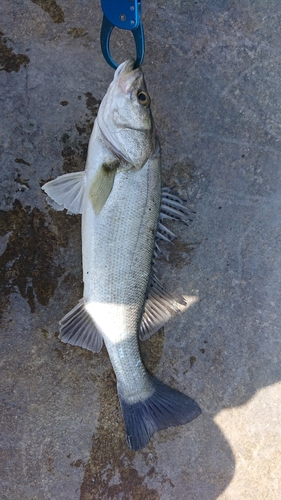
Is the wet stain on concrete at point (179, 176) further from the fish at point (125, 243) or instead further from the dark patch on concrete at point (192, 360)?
the dark patch on concrete at point (192, 360)

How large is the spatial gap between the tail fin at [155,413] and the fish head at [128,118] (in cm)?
148

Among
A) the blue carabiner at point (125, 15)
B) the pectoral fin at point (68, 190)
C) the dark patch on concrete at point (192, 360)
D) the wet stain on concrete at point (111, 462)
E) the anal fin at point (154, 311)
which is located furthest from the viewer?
the dark patch on concrete at point (192, 360)

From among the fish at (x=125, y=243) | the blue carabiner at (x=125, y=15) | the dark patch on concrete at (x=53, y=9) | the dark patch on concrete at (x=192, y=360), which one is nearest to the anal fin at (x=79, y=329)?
the fish at (x=125, y=243)

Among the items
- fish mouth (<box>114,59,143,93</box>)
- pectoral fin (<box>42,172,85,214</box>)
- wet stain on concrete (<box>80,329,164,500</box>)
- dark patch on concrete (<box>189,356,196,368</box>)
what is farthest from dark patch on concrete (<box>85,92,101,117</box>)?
dark patch on concrete (<box>189,356,196,368</box>)

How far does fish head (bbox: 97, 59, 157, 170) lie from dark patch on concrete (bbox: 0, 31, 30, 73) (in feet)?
2.60

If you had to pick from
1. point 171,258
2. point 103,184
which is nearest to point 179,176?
point 171,258

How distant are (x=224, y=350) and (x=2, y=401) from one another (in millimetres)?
1601

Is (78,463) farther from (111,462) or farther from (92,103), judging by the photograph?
(92,103)

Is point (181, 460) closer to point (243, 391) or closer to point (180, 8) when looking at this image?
point (243, 391)

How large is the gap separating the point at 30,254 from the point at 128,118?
3.66ft

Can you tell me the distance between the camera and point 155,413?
2.36 metres

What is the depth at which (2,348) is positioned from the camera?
2451 mm

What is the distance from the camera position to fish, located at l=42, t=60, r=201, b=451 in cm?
216

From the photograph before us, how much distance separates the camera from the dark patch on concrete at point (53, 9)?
2.52 metres
